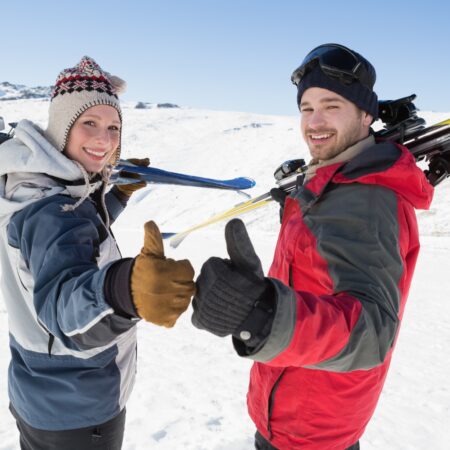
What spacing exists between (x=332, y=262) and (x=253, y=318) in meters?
0.42

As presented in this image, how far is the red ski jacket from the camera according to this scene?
985mm

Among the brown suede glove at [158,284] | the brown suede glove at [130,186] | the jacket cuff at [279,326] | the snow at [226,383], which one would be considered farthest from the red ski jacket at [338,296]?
the snow at [226,383]

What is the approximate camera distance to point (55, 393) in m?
1.58

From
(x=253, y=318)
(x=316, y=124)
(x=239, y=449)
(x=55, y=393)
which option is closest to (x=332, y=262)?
(x=253, y=318)

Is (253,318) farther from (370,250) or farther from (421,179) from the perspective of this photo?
(421,179)

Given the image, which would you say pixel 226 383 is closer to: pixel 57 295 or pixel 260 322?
pixel 57 295

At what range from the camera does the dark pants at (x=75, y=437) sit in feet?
5.37

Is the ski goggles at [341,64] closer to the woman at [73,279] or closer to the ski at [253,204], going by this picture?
the ski at [253,204]

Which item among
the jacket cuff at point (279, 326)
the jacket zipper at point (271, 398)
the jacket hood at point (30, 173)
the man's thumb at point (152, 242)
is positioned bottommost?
the jacket zipper at point (271, 398)

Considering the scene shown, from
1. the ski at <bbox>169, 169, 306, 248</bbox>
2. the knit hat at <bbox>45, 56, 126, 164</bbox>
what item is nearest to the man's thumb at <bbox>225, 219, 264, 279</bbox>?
the knit hat at <bbox>45, 56, 126, 164</bbox>

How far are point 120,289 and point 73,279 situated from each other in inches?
7.8

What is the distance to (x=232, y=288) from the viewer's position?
2.99 feet

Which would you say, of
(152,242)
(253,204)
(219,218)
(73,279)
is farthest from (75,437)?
(253,204)

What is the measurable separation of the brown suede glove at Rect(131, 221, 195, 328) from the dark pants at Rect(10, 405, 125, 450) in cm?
101
